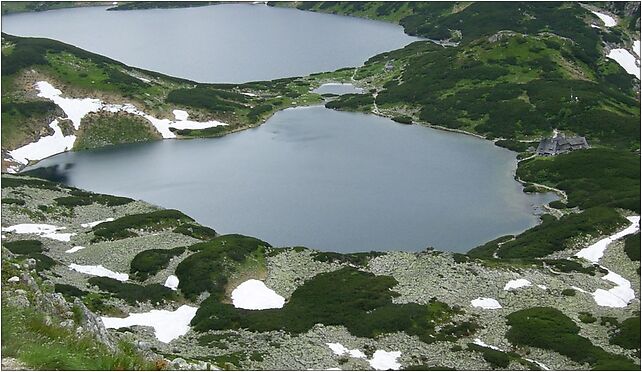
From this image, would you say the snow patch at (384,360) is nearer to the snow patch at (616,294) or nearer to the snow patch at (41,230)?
the snow patch at (616,294)

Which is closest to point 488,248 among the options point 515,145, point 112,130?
point 515,145

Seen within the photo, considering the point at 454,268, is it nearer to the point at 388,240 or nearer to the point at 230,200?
the point at 388,240

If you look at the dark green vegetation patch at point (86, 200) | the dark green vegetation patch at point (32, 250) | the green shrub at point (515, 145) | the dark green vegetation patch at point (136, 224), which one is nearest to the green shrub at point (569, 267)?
the dark green vegetation patch at point (136, 224)

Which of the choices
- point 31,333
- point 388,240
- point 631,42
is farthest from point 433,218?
point 631,42

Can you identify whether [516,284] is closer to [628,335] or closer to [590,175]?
[628,335]

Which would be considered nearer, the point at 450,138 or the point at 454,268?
the point at 454,268
